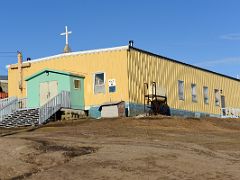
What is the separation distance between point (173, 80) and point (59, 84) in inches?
343

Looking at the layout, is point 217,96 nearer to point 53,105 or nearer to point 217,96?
point 217,96

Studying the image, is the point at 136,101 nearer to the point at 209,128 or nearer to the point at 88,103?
the point at 88,103

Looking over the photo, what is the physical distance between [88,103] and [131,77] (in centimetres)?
365

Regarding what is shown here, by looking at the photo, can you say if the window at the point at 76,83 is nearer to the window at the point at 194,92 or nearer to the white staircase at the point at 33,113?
the white staircase at the point at 33,113

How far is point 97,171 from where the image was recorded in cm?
1044

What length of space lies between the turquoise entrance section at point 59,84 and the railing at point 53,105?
0.62m

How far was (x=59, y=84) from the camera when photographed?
31844 millimetres

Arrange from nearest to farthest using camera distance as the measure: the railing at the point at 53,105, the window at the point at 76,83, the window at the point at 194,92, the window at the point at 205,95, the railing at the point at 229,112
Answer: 1. the railing at the point at 53,105
2. the window at the point at 76,83
3. the window at the point at 194,92
4. the window at the point at 205,95
5. the railing at the point at 229,112

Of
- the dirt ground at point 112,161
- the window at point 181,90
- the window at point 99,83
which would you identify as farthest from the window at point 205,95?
the dirt ground at point 112,161

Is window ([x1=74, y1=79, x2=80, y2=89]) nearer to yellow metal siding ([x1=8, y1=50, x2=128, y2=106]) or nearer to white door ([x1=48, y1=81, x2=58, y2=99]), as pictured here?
yellow metal siding ([x1=8, y1=50, x2=128, y2=106])

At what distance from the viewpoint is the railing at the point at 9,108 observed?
31.6 metres

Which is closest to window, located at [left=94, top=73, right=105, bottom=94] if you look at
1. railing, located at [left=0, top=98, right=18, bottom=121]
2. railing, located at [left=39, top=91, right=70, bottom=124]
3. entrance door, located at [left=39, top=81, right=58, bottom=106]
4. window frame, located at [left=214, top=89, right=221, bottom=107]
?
railing, located at [left=39, top=91, right=70, bottom=124]

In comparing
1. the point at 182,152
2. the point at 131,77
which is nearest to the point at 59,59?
the point at 131,77

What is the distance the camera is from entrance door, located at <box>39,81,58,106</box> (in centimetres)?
3216
